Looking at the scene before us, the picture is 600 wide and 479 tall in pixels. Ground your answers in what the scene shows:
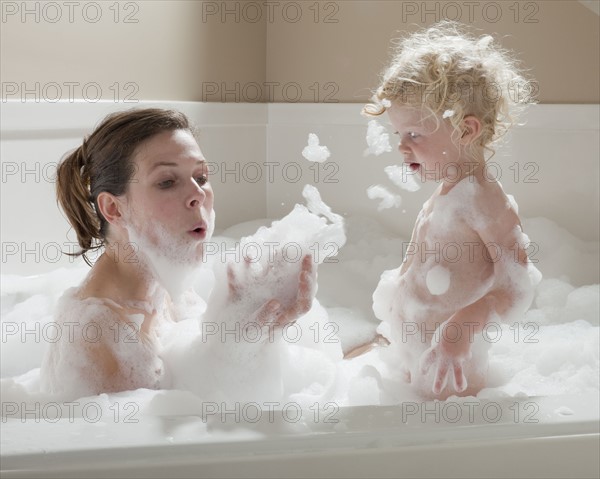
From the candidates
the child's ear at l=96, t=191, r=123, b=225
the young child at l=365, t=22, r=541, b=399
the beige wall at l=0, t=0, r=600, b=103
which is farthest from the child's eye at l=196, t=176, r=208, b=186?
the beige wall at l=0, t=0, r=600, b=103

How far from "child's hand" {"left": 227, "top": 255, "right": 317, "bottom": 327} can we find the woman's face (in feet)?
0.25

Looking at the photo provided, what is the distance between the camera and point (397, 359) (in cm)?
150

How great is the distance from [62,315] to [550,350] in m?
0.90

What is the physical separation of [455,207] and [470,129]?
0.13 meters

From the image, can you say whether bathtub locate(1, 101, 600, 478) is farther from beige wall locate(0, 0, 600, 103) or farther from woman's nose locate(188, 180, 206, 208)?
woman's nose locate(188, 180, 206, 208)

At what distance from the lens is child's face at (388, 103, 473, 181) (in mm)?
1444

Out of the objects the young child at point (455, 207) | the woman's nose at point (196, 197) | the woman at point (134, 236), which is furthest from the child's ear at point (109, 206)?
the young child at point (455, 207)

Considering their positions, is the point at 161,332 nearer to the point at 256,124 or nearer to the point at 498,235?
the point at 498,235

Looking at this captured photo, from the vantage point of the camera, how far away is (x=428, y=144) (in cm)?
146

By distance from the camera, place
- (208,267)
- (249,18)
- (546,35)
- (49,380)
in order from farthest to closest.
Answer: (249,18) → (546,35) → (208,267) → (49,380)

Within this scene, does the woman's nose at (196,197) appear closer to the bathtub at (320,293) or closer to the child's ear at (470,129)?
the bathtub at (320,293)

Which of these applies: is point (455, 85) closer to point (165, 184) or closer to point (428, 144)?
point (428, 144)

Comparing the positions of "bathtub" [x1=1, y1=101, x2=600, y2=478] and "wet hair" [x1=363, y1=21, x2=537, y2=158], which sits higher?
"wet hair" [x1=363, y1=21, x2=537, y2=158]

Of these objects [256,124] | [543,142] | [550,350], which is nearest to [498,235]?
[550,350]
